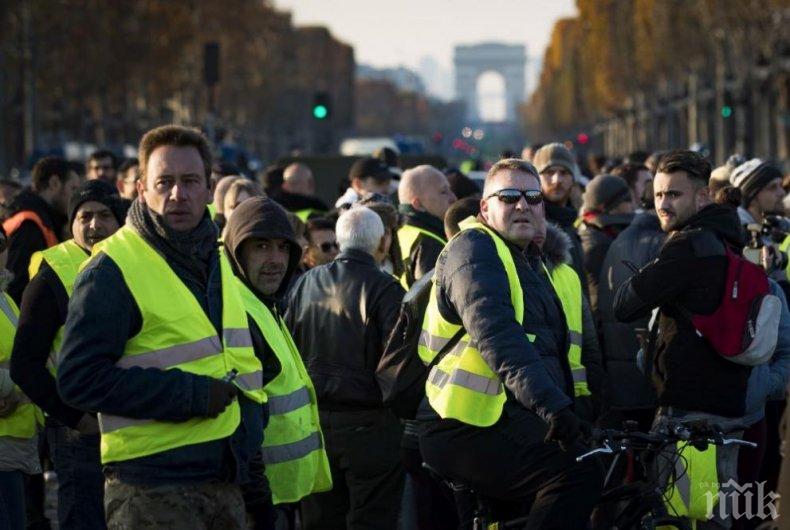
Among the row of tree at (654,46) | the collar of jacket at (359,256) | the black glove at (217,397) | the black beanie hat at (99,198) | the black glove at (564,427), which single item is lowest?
the black glove at (564,427)

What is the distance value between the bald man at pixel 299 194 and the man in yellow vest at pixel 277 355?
6.83 metres

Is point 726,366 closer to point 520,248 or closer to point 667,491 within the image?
point 667,491

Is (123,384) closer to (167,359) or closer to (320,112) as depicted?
(167,359)

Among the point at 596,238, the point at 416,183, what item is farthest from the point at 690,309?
the point at 596,238

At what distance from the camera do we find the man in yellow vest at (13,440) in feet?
22.8

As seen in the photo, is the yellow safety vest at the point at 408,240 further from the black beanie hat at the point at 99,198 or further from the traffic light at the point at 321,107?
the traffic light at the point at 321,107

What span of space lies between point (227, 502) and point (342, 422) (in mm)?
2589

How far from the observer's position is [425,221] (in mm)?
9859

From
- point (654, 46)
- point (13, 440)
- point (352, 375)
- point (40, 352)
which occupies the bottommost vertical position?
point (13, 440)

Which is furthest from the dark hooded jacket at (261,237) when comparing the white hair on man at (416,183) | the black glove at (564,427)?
the white hair on man at (416,183)

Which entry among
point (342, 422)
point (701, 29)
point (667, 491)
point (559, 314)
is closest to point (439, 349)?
point (559, 314)

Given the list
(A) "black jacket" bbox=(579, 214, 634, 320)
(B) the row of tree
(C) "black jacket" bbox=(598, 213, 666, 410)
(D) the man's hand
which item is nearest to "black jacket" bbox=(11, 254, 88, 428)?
(D) the man's hand

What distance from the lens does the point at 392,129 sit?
580 ft

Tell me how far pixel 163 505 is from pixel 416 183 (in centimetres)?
481
